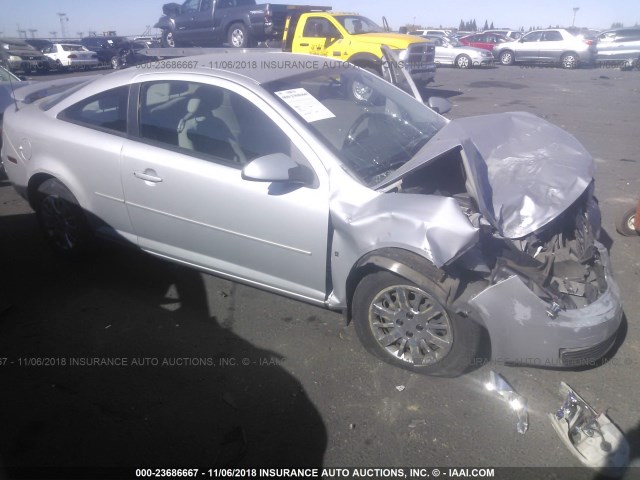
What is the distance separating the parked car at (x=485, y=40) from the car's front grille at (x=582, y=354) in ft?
89.5

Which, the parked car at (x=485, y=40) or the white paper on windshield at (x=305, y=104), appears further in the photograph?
the parked car at (x=485, y=40)

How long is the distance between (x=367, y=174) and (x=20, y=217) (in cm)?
425

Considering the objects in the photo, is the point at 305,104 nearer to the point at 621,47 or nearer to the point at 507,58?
the point at 621,47

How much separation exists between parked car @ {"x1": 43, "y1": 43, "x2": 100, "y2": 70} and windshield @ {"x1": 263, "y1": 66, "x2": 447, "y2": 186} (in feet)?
79.0

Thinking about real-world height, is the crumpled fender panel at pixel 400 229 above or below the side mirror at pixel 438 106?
below

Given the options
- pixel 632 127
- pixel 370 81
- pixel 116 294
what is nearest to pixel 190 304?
Result: pixel 116 294

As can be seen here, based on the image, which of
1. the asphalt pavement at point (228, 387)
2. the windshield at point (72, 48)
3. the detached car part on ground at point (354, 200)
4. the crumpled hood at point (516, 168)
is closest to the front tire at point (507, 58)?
the windshield at point (72, 48)

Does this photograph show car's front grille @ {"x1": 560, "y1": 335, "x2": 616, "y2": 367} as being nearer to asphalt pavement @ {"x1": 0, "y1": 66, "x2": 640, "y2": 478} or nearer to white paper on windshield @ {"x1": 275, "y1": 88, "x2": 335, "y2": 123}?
asphalt pavement @ {"x1": 0, "y1": 66, "x2": 640, "y2": 478}

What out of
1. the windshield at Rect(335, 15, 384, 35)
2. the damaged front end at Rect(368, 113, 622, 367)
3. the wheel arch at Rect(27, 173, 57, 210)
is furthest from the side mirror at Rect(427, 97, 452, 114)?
the windshield at Rect(335, 15, 384, 35)

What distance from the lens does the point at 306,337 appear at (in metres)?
3.30

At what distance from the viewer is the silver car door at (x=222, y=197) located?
2969mm

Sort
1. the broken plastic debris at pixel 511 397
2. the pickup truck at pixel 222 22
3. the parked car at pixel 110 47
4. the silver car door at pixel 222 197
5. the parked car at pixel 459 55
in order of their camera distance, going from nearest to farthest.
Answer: the broken plastic debris at pixel 511 397 < the silver car door at pixel 222 197 < the pickup truck at pixel 222 22 < the parked car at pixel 459 55 < the parked car at pixel 110 47

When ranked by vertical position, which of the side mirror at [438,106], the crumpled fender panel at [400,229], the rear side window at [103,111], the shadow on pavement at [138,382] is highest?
the rear side window at [103,111]

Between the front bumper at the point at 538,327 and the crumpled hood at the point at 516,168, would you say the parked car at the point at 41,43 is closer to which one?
the crumpled hood at the point at 516,168
